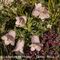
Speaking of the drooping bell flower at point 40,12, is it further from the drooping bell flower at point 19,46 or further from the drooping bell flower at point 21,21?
the drooping bell flower at point 19,46

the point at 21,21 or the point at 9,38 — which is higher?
the point at 21,21

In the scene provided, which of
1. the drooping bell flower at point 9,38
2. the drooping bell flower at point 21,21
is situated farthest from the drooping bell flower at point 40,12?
the drooping bell flower at point 9,38

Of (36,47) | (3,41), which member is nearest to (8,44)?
(3,41)

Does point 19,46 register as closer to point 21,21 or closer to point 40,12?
point 21,21

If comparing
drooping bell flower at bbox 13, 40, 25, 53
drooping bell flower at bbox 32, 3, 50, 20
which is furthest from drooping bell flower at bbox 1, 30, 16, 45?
drooping bell flower at bbox 32, 3, 50, 20

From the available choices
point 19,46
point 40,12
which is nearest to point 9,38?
point 19,46

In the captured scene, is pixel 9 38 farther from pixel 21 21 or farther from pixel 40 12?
pixel 40 12

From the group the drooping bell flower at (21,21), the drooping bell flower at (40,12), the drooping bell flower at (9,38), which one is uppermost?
the drooping bell flower at (40,12)

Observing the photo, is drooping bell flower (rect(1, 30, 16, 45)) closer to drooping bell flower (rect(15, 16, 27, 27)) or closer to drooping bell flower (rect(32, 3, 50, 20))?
drooping bell flower (rect(15, 16, 27, 27))

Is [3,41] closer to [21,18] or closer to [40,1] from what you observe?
[21,18]
